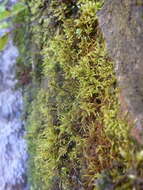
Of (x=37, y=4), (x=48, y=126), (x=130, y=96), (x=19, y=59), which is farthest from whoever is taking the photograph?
(x=19, y=59)

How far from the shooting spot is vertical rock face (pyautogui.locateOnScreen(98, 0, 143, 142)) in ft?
3.55

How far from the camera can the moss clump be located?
3.70 ft

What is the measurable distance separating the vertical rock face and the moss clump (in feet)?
0.27

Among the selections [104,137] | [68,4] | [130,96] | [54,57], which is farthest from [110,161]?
[68,4]

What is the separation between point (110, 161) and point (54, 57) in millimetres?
794

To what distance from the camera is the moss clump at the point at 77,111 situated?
3.70ft

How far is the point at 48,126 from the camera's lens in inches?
64.6

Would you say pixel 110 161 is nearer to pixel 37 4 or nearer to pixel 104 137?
pixel 104 137

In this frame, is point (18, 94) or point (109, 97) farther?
point (18, 94)

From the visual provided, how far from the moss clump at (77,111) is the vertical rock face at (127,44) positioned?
81mm

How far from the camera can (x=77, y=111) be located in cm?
142

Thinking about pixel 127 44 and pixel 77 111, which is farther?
pixel 77 111

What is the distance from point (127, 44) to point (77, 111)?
1.36 ft

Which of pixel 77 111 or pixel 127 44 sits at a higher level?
pixel 127 44
